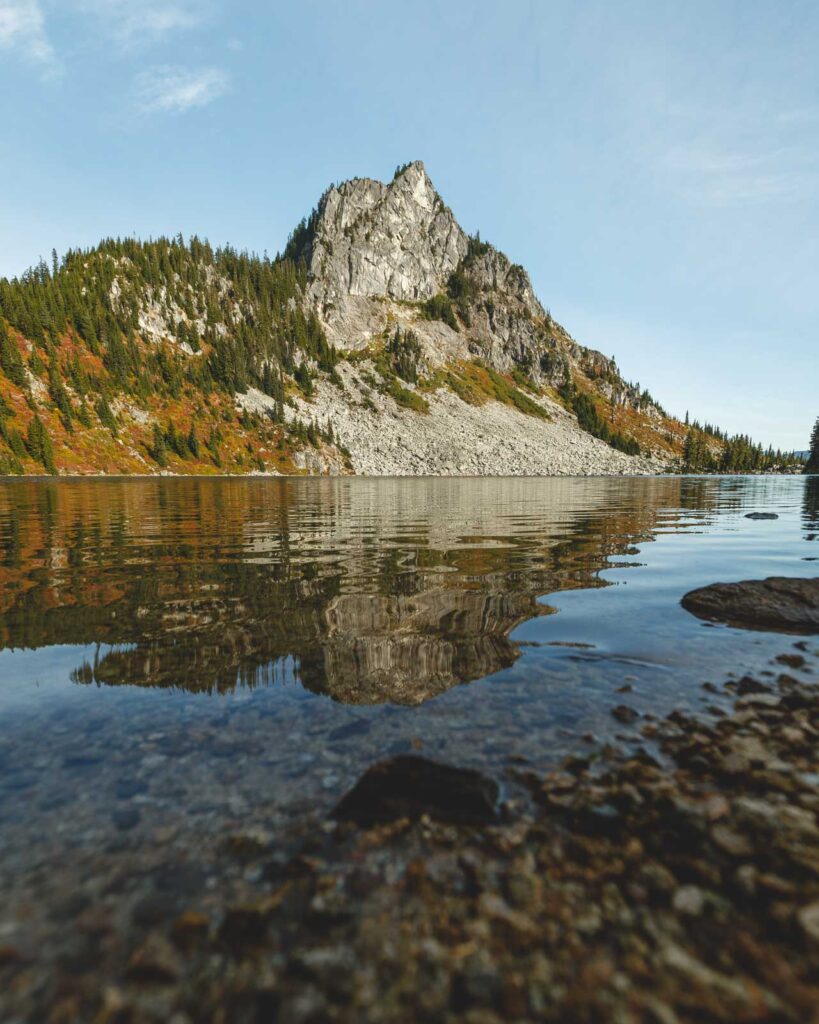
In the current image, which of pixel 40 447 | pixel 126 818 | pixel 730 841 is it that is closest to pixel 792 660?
pixel 730 841

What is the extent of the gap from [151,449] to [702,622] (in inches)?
6106

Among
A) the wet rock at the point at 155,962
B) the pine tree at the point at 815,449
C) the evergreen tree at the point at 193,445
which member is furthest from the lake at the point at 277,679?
the pine tree at the point at 815,449

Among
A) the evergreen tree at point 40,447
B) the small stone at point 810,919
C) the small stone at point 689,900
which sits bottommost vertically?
the small stone at point 689,900

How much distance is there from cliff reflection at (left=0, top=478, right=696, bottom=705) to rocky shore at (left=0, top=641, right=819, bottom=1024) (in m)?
3.12

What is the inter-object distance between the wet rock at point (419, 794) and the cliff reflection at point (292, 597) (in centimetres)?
236

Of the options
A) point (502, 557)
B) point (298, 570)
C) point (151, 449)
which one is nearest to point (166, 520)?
point (298, 570)

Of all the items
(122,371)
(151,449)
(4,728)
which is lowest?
(4,728)

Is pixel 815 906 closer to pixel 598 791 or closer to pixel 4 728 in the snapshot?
pixel 598 791

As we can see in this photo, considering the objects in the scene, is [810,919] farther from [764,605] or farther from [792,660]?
[764,605]

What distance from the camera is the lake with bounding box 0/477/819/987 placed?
16.7ft

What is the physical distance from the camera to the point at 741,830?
474cm

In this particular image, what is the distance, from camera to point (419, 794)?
5.38m

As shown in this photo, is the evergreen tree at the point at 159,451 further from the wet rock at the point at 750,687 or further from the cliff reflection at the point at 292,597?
the wet rock at the point at 750,687

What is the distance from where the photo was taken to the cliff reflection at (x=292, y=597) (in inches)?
362
